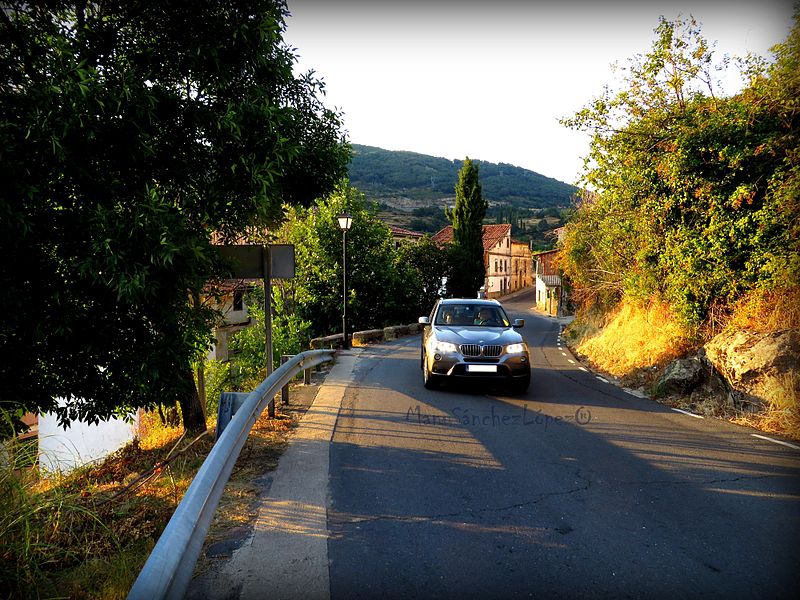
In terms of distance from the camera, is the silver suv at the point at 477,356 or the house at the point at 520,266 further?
the house at the point at 520,266

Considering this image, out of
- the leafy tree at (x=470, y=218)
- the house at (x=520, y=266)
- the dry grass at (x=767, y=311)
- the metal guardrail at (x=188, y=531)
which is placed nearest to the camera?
the metal guardrail at (x=188, y=531)

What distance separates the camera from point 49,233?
205 inches

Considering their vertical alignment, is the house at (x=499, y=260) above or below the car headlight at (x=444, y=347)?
above

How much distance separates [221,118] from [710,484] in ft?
20.6

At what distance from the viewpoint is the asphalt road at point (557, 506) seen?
10.9ft

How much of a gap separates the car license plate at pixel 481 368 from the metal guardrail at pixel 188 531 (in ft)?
18.1

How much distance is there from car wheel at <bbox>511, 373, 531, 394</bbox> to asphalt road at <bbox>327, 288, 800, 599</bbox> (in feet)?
4.76

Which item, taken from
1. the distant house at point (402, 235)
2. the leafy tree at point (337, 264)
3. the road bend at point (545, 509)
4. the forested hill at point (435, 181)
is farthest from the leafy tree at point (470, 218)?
the forested hill at point (435, 181)

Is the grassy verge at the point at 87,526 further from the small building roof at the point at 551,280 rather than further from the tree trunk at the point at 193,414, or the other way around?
the small building roof at the point at 551,280

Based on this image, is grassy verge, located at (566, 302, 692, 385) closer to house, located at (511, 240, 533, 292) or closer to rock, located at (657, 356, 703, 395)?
rock, located at (657, 356, 703, 395)

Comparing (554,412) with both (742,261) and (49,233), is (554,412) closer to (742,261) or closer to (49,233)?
(742,261)

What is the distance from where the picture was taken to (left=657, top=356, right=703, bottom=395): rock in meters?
9.41

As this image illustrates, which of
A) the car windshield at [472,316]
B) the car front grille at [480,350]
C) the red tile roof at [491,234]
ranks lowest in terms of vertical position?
the car front grille at [480,350]

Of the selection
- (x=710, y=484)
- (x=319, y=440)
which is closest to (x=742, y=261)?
(x=710, y=484)
